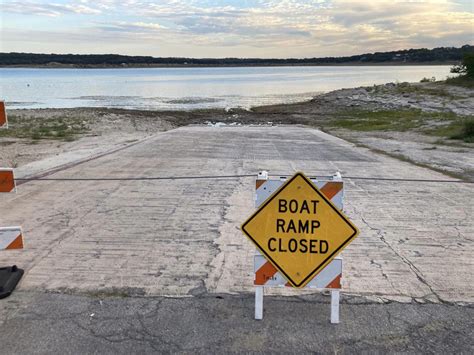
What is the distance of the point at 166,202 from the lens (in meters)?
7.88

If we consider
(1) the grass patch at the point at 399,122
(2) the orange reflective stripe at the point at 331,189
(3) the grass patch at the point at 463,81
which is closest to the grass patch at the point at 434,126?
(1) the grass patch at the point at 399,122

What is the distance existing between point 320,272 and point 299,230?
0.39m

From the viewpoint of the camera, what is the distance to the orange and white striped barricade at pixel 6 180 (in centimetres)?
452

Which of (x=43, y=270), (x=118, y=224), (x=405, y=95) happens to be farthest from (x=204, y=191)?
(x=405, y=95)

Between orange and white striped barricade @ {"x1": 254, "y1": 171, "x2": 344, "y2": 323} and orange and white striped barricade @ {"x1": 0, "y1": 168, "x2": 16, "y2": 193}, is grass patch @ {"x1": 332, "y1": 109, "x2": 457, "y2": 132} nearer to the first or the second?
orange and white striped barricade @ {"x1": 254, "y1": 171, "x2": 344, "y2": 323}

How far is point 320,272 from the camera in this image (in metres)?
4.02

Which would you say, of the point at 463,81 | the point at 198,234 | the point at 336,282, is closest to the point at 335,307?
the point at 336,282

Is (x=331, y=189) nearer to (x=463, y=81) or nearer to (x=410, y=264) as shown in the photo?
(x=410, y=264)

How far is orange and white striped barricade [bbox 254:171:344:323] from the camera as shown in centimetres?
397

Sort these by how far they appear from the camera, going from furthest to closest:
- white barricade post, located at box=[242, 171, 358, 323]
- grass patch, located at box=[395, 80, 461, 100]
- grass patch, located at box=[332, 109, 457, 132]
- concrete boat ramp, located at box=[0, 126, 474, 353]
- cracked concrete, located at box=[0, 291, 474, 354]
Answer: grass patch, located at box=[395, 80, 461, 100] → grass patch, located at box=[332, 109, 457, 132] → white barricade post, located at box=[242, 171, 358, 323] → concrete boat ramp, located at box=[0, 126, 474, 353] → cracked concrete, located at box=[0, 291, 474, 354]

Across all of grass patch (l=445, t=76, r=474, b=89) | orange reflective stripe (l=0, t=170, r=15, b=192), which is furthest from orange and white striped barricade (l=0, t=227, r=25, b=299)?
grass patch (l=445, t=76, r=474, b=89)

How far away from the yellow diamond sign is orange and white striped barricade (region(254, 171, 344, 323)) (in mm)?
67

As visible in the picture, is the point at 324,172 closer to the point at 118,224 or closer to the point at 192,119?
the point at 118,224

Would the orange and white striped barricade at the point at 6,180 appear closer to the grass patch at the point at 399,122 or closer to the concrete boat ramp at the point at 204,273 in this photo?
the concrete boat ramp at the point at 204,273
